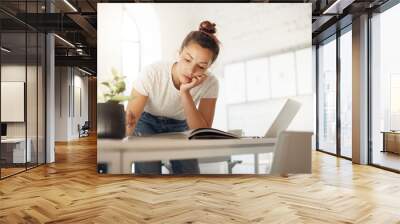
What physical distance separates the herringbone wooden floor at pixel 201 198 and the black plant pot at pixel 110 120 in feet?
2.23

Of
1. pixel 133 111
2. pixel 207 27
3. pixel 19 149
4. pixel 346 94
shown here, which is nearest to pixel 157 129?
pixel 133 111

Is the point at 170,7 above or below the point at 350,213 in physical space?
above

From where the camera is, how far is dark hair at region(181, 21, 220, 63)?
5.36 meters

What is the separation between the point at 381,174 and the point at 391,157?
92cm

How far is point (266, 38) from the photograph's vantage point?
209 inches

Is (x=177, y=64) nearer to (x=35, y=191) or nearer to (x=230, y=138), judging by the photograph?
(x=230, y=138)

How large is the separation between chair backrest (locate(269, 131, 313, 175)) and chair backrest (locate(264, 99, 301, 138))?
83 mm

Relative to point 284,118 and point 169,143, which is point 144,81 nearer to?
point 169,143

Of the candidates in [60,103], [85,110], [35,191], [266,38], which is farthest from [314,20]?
[85,110]

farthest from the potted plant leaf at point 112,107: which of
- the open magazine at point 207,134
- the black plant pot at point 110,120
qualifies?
the open magazine at point 207,134

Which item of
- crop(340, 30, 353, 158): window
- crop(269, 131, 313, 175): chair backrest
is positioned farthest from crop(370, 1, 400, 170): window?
crop(269, 131, 313, 175): chair backrest

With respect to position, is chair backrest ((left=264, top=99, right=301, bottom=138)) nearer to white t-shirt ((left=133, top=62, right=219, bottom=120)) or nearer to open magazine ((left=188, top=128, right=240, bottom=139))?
open magazine ((left=188, top=128, right=240, bottom=139))

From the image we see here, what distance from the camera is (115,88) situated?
17.5ft

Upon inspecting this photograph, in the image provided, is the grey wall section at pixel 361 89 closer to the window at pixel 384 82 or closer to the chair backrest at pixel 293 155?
the window at pixel 384 82
